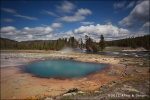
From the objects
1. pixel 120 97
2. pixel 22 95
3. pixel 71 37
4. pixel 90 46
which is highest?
pixel 71 37

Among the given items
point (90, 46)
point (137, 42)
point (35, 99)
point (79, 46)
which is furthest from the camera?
point (79, 46)

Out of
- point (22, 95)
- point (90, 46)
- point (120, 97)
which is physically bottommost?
point (22, 95)

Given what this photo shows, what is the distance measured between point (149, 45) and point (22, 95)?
383 ft

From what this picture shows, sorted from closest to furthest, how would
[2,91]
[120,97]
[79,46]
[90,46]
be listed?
1. [120,97]
2. [2,91]
3. [90,46]
4. [79,46]

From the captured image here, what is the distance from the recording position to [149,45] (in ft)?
355

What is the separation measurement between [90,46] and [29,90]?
7390cm

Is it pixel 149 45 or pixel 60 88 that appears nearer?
pixel 60 88

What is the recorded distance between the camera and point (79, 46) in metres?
148

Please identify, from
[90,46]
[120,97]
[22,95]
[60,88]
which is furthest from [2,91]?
[90,46]

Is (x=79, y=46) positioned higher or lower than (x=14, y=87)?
higher

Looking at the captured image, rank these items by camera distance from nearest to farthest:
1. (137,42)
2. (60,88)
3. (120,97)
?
(120,97)
(60,88)
(137,42)

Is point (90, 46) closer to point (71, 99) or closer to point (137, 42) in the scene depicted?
point (137, 42)

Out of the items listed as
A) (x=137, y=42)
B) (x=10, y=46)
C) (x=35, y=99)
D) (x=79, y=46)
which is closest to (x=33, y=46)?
(x=10, y=46)

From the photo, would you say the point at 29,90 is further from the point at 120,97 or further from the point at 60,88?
the point at 120,97
